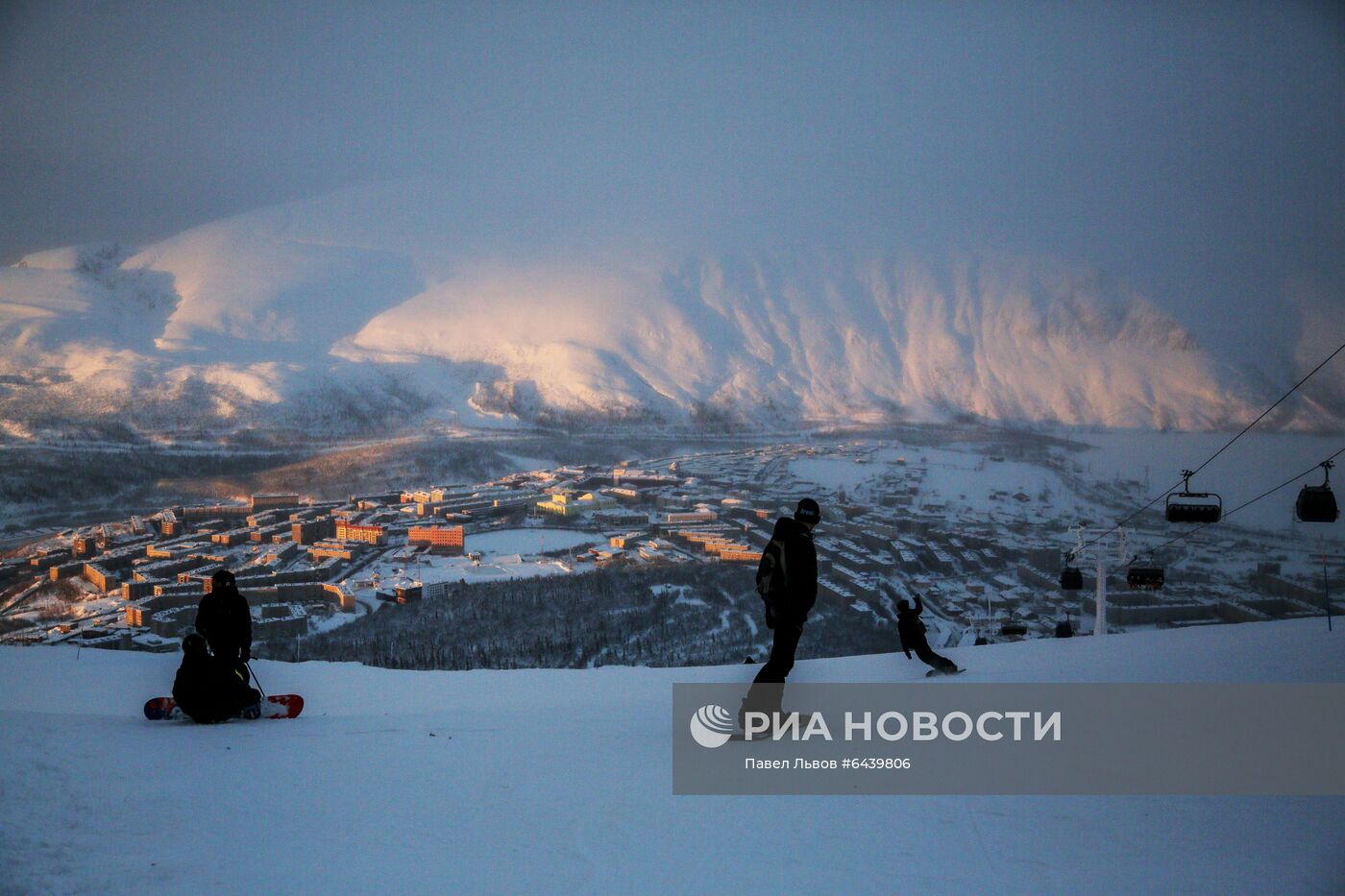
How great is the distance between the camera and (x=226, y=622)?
11.1 ft

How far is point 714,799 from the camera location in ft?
7.16

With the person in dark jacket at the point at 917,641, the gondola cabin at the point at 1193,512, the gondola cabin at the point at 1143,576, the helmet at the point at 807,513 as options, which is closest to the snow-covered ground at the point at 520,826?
the helmet at the point at 807,513

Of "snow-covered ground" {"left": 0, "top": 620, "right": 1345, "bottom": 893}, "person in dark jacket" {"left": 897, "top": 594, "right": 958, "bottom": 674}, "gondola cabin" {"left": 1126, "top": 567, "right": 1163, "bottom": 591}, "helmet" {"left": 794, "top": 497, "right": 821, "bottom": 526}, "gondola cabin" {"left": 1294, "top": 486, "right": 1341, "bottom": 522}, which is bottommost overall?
"gondola cabin" {"left": 1126, "top": 567, "right": 1163, "bottom": 591}

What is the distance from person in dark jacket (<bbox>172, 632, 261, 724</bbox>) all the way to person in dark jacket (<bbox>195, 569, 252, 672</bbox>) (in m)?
0.13

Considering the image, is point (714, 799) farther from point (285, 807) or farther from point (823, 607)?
point (823, 607)

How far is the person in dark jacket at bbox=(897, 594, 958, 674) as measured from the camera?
4.27m

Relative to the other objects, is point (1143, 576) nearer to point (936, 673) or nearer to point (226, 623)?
point (936, 673)

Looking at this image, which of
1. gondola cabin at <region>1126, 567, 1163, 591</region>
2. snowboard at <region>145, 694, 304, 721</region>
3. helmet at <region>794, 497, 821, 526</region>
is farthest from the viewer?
gondola cabin at <region>1126, 567, 1163, 591</region>

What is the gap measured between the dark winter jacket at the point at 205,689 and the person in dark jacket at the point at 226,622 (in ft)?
0.52

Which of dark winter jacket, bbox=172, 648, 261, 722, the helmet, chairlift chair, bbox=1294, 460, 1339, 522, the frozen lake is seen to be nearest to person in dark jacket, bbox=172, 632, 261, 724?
dark winter jacket, bbox=172, 648, 261, 722

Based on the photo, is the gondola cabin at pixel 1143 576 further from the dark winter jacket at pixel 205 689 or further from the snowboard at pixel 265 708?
the dark winter jacket at pixel 205 689

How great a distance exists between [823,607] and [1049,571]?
3.71 metres

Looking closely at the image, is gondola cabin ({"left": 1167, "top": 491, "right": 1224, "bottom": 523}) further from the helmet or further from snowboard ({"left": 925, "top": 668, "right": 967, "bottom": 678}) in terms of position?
the helmet

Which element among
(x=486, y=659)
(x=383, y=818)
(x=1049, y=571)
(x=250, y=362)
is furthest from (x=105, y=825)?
(x=250, y=362)
